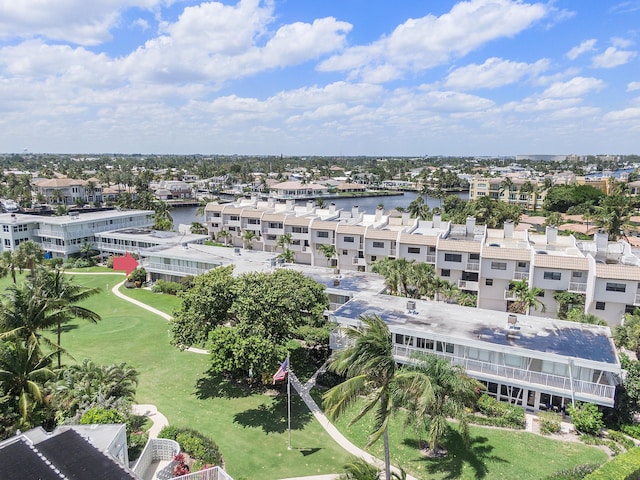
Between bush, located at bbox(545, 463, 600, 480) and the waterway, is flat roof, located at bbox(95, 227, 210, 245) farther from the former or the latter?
the waterway

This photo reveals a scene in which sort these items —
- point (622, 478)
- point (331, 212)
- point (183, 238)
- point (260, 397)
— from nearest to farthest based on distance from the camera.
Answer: point (622, 478), point (260, 397), point (183, 238), point (331, 212)

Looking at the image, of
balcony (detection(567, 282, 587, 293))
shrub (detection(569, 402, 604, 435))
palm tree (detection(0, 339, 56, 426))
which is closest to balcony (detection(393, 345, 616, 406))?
shrub (detection(569, 402, 604, 435))

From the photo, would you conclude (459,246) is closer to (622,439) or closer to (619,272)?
(619,272)

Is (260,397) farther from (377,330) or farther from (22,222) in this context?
(22,222)

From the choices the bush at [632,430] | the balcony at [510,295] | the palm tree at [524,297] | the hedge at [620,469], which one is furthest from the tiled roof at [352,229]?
the hedge at [620,469]

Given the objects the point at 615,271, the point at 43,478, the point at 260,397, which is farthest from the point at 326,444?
the point at 615,271
